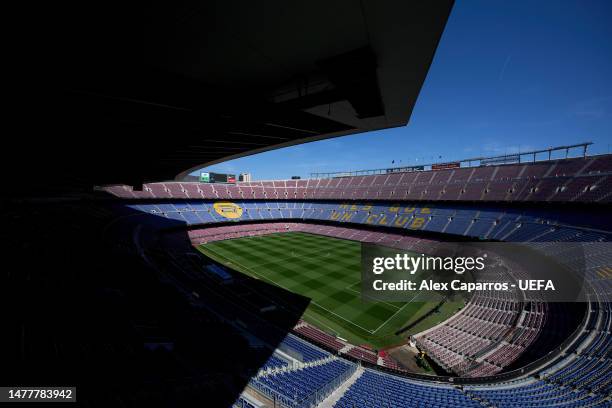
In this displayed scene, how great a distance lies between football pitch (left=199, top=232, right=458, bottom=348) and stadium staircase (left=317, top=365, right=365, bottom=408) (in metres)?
4.34

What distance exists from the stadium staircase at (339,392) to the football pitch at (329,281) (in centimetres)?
434

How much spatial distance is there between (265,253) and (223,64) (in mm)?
33282

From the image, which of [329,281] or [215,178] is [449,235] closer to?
[329,281]

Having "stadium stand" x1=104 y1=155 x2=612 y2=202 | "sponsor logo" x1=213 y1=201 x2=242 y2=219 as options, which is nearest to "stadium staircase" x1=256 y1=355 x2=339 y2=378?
"stadium stand" x1=104 y1=155 x2=612 y2=202

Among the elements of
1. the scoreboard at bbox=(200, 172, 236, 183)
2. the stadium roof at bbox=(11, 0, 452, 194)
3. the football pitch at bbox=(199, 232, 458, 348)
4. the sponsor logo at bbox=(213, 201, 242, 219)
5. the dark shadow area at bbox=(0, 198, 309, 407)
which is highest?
the scoreboard at bbox=(200, 172, 236, 183)

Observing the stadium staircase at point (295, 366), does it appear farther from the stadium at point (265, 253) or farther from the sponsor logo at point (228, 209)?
the sponsor logo at point (228, 209)

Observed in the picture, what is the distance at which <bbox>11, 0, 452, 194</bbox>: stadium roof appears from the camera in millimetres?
2295

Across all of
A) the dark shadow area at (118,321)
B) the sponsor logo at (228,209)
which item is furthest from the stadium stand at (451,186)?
the dark shadow area at (118,321)

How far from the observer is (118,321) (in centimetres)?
1084

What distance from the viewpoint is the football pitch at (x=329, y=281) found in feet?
59.8

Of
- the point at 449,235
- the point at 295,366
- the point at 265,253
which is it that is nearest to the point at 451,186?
the point at 449,235

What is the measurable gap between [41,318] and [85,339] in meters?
1.57

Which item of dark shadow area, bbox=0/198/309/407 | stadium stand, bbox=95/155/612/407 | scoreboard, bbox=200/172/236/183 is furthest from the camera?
scoreboard, bbox=200/172/236/183

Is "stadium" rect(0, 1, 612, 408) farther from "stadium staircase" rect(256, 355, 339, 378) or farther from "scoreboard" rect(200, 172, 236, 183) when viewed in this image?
"scoreboard" rect(200, 172, 236, 183)
